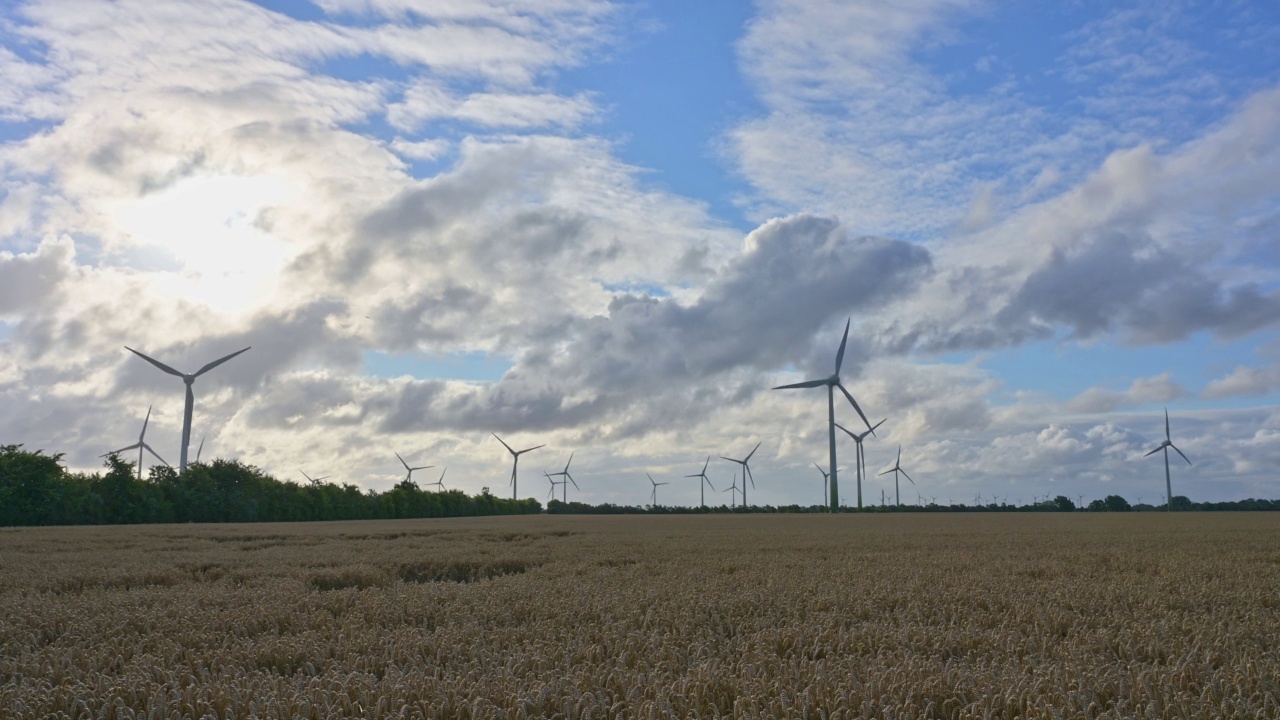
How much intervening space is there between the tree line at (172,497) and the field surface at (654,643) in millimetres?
65908

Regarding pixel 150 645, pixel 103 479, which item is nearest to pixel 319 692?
pixel 150 645

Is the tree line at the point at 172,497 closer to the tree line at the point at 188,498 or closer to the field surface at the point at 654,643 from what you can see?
the tree line at the point at 188,498

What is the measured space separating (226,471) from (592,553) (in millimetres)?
84502

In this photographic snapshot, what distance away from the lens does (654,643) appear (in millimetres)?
7500

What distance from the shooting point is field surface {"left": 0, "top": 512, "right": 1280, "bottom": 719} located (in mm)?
5609

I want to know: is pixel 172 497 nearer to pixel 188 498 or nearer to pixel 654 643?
pixel 188 498

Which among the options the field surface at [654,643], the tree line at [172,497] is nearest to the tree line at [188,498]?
the tree line at [172,497]

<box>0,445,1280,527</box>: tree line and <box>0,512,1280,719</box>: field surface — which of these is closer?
<box>0,512,1280,719</box>: field surface

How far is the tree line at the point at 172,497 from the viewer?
7094 cm

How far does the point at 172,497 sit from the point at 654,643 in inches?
3553

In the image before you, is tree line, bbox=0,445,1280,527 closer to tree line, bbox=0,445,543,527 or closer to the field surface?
tree line, bbox=0,445,543,527

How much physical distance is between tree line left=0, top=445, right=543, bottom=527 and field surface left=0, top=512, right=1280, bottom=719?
65.9 metres

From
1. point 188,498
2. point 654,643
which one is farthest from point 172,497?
point 654,643

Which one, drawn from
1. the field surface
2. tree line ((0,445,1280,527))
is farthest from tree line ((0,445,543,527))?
the field surface
